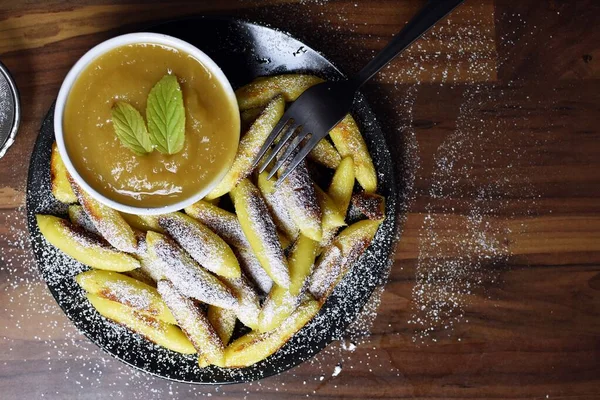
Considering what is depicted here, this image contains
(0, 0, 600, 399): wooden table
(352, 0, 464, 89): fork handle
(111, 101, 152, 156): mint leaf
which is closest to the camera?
(111, 101, 152, 156): mint leaf

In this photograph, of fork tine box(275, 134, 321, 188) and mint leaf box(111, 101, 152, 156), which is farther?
fork tine box(275, 134, 321, 188)

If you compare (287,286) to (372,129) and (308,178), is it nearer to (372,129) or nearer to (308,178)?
(308,178)

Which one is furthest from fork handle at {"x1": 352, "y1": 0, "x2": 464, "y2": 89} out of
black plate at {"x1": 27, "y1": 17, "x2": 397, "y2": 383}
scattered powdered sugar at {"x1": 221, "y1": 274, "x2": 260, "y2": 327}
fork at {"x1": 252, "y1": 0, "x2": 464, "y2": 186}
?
scattered powdered sugar at {"x1": 221, "y1": 274, "x2": 260, "y2": 327}

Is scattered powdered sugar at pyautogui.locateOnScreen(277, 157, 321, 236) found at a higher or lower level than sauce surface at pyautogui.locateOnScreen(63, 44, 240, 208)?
higher

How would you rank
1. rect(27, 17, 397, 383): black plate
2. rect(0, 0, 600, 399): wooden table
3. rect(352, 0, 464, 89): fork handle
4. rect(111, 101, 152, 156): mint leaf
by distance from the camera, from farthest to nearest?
rect(0, 0, 600, 399): wooden table < rect(27, 17, 397, 383): black plate < rect(352, 0, 464, 89): fork handle < rect(111, 101, 152, 156): mint leaf

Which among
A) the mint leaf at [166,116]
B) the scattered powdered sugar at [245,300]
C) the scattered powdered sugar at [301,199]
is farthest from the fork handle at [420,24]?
the scattered powdered sugar at [245,300]

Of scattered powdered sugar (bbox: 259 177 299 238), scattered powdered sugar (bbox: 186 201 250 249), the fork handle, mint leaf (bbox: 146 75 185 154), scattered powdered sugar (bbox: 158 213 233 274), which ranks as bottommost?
scattered powdered sugar (bbox: 158 213 233 274)

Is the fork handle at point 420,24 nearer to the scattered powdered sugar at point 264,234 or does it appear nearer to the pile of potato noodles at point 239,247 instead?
the pile of potato noodles at point 239,247

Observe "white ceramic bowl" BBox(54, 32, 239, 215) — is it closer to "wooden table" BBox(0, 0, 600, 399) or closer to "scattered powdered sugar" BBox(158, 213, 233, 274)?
"scattered powdered sugar" BBox(158, 213, 233, 274)
